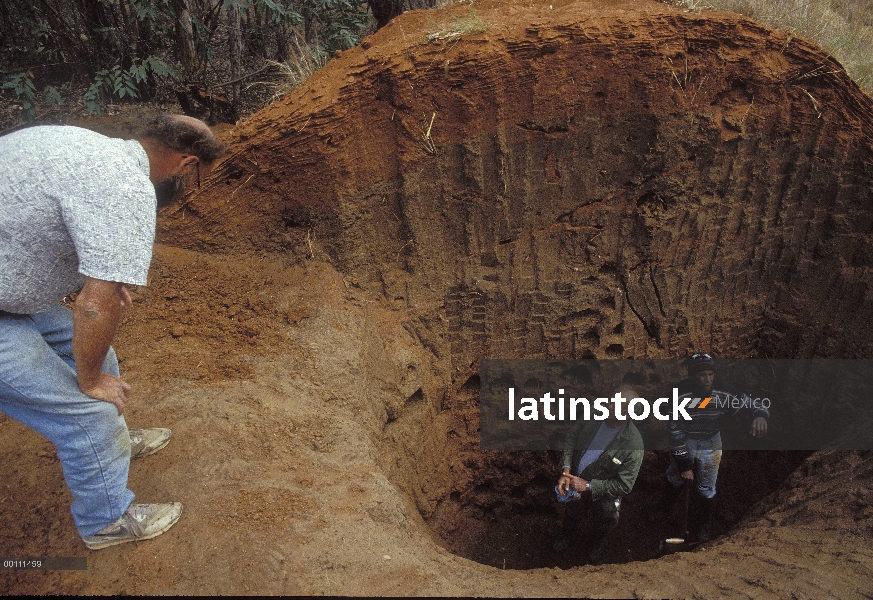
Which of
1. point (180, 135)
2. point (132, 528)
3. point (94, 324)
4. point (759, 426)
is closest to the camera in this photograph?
point (94, 324)

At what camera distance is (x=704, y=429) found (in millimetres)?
5223

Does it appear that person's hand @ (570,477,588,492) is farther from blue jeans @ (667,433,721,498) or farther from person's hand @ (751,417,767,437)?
person's hand @ (751,417,767,437)

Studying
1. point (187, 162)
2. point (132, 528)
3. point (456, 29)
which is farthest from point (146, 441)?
point (456, 29)

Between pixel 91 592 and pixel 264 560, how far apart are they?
29.5 inches

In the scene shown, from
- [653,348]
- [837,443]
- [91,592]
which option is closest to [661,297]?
[653,348]

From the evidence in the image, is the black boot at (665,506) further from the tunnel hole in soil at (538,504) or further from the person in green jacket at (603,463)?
the person in green jacket at (603,463)

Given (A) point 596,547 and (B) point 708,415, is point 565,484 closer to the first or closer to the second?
(A) point 596,547

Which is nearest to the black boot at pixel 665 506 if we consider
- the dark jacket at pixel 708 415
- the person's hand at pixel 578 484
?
the dark jacket at pixel 708 415

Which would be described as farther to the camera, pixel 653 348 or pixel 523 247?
pixel 653 348

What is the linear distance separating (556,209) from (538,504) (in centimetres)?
280

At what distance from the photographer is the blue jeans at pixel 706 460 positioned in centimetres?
524

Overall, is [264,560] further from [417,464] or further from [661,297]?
[661,297]

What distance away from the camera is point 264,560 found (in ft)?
9.62
